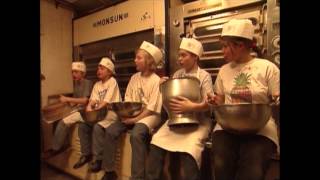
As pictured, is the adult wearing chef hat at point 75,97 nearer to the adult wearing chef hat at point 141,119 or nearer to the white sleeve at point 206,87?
the adult wearing chef hat at point 141,119

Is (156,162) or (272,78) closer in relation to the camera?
(272,78)

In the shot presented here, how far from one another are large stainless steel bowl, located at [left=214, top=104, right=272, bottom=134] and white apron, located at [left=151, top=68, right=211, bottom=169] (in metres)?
0.17

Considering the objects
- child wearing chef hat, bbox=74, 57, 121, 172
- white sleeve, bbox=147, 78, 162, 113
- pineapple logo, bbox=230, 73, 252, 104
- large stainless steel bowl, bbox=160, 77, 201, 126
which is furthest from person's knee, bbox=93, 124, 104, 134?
pineapple logo, bbox=230, 73, 252, 104

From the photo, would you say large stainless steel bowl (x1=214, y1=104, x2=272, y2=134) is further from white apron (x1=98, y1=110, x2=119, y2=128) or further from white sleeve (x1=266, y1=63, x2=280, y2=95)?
white apron (x1=98, y1=110, x2=119, y2=128)

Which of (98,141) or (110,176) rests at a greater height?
(98,141)

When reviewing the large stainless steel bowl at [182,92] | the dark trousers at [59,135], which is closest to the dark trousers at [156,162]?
the large stainless steel bowl at [182,92]

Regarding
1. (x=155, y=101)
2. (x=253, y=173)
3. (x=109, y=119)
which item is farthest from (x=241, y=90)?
(x=109, y=119)

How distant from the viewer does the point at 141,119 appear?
1121mm

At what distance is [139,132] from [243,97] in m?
0.42

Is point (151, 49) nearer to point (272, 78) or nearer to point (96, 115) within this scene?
point (96, 115)

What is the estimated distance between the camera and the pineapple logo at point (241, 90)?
2.88 ft

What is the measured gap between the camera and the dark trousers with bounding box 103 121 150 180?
102 cm
